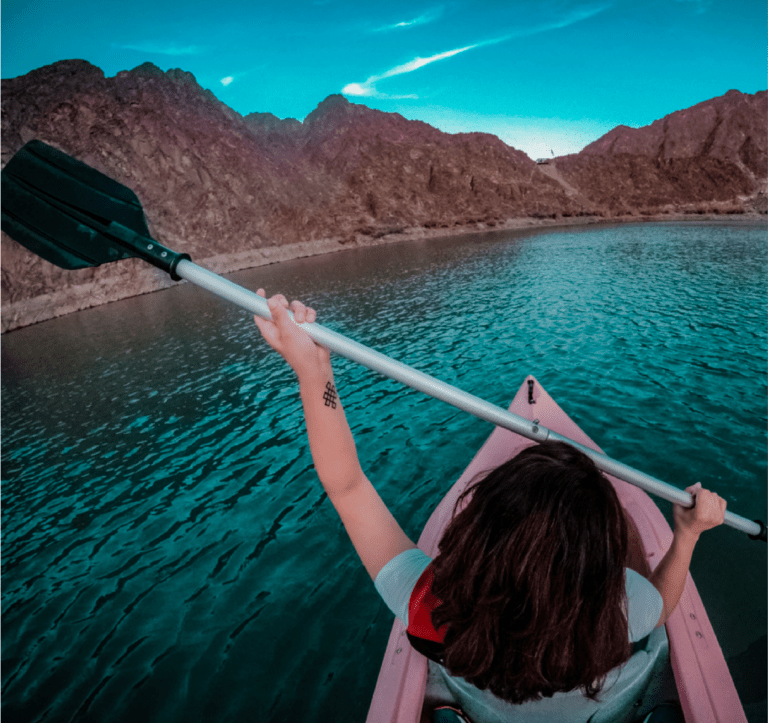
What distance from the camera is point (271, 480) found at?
737 cm

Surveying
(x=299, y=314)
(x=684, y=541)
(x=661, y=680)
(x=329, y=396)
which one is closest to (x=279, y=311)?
(x=299, y=314)

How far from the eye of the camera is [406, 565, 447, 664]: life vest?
1.41 meters

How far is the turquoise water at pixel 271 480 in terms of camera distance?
4.11 meters

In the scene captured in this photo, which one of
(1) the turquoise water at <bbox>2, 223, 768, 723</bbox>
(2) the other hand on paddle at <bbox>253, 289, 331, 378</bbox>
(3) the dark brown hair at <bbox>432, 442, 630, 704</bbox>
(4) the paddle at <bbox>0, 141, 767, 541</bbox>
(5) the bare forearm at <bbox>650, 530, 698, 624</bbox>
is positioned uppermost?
(4) the paddle at <bbox>0, 141, 767, 541</bbox>

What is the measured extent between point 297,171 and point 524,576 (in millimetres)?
86354

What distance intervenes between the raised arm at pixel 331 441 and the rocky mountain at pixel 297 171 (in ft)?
127

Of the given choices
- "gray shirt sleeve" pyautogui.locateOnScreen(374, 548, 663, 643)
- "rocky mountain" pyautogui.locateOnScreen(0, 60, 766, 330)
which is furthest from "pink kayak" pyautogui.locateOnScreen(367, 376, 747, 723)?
"rocky mountain" pyautogui.locateOnScreen(0, 60, 766, 330)

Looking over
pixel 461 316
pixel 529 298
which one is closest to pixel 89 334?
pixel 461 316

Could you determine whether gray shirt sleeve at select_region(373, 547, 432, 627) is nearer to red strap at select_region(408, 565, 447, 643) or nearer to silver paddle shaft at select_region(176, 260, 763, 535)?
red strap at select_region(408, 565, 447, 643)

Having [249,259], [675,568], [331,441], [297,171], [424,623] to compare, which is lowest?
[675,568]

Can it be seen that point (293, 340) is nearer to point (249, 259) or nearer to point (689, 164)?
point (249, 259)

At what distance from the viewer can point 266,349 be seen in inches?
607

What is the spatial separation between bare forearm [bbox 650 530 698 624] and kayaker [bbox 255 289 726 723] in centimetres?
30

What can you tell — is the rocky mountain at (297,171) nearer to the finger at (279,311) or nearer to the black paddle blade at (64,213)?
the black paddle blade at (64,213)
